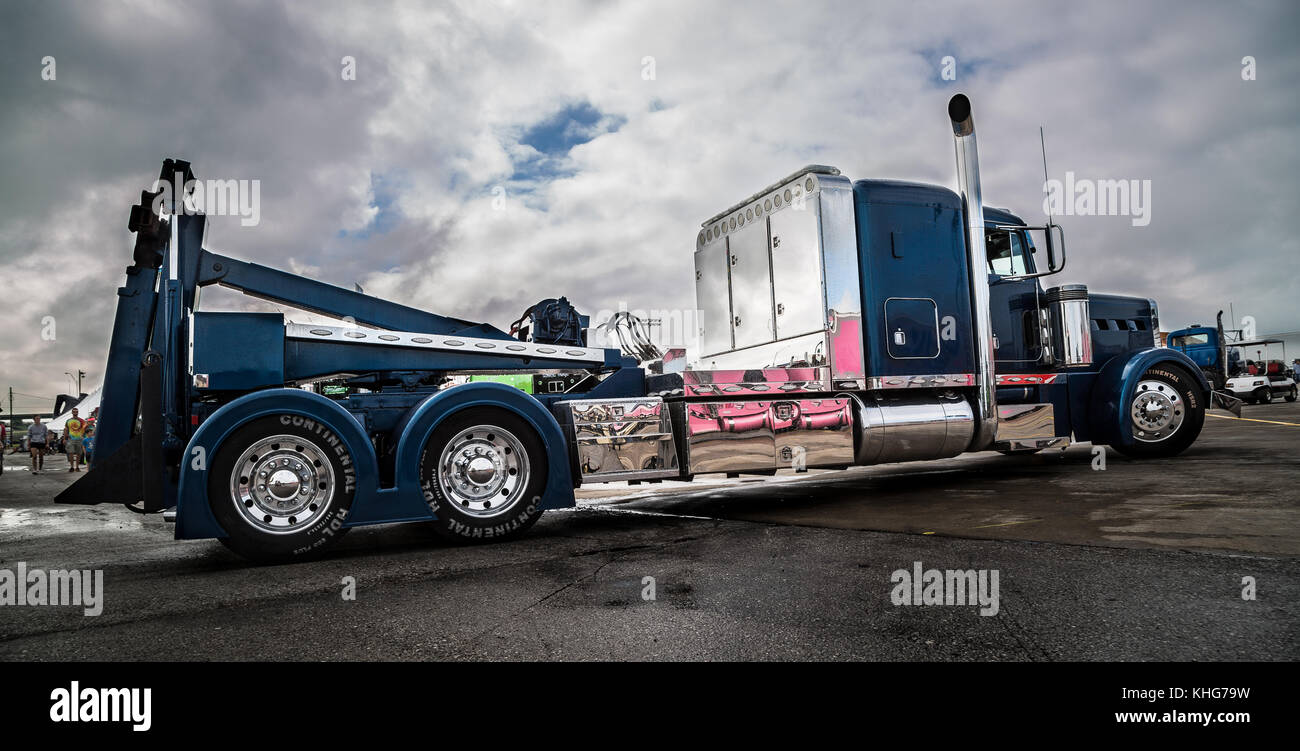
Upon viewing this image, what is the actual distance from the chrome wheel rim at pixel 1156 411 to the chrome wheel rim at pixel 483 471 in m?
7.39

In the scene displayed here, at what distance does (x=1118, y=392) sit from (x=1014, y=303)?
5.29 ft

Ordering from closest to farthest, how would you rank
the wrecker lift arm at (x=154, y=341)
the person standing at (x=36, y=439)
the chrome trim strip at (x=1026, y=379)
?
the wrecker lift arm at (x=154, y=341), the chrome trim strip at (x=1026, y=379), the person standing at (x=36, y=439)

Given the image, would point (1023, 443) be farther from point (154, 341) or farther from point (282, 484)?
point (154, 341)

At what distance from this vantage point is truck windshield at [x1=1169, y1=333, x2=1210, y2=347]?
24.9 meters

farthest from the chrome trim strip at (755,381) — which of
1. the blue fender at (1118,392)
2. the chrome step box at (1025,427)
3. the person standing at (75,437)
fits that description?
the person standing at (75,437)

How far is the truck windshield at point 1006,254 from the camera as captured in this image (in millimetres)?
8359

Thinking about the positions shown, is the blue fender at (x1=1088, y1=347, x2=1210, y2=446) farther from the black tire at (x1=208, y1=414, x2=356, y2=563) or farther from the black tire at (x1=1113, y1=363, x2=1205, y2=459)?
the black tire at (x1=208, y1=414, x2=356, y2=563)

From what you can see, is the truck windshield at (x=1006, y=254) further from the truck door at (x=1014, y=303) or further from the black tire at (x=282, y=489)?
the black tire at (x=282, y=489)

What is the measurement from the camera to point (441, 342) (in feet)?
20.3

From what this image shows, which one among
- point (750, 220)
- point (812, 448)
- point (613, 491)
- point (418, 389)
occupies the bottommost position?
point (613, 491)
